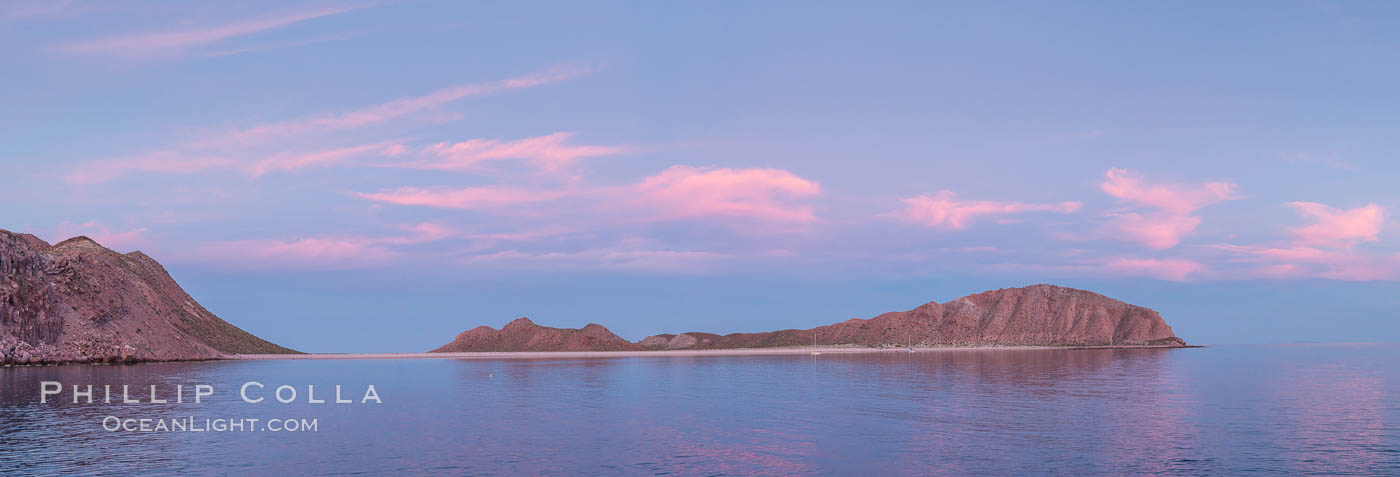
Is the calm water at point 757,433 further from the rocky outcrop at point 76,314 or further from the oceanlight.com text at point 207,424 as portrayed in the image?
the rocky outcrop at point 76,314

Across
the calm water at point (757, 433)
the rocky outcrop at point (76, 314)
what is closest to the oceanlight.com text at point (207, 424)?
the calm water at point (757, 433)

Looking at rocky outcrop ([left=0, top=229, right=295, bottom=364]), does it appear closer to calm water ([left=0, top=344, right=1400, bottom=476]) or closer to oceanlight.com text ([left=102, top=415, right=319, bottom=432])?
calm water ([left=0, top=344, right=1400, bottom=476])

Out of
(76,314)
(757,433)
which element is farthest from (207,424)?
(76,314)

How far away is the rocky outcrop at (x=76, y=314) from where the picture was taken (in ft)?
415

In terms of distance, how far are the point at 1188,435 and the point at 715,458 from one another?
26.1m

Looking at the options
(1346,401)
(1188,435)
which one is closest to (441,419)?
(1188,435)

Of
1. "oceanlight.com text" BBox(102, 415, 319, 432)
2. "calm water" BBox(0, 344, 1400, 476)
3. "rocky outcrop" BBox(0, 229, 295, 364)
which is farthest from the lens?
"rocky outcrop" BBox(0, 229, 295, 364)

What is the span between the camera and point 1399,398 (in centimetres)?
7219

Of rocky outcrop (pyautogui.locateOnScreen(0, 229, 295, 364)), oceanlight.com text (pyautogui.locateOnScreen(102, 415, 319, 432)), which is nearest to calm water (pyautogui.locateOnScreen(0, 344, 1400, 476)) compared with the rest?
oceanlight.com text (pyautogui.locateOnScreen(102, 415, 319, 432))

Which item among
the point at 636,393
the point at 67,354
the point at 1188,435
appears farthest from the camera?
the point at 67,354

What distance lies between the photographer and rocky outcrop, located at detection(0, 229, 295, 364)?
12638 centimetres

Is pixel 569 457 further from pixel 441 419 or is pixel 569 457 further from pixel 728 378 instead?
pixel 728 378

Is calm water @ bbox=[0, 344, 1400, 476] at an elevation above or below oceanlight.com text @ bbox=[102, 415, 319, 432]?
below

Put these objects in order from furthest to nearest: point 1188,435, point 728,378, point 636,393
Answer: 1. point 728,378
2. point 636,393
3. point 1188,435
